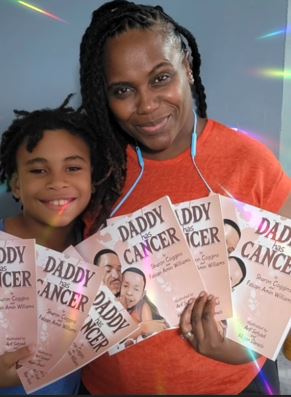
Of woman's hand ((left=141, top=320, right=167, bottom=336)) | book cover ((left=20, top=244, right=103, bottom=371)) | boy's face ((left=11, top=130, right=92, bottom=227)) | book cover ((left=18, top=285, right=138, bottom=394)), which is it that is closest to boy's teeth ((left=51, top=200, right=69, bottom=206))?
boy's face ((left=11, top=130, right=92, bottom=227))

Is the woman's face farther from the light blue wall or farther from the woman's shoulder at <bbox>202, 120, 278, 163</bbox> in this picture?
the light blue wall

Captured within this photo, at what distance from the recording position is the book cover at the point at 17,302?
3.58ft

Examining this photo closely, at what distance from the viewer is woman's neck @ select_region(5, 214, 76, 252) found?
1181mm

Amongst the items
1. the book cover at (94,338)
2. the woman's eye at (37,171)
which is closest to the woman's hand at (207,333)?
the book cover at (94,338)

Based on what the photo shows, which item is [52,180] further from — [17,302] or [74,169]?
[17,302]

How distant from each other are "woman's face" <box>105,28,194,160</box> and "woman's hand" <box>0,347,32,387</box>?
531 millimetres

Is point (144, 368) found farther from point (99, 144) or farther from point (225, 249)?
point (99, 144)

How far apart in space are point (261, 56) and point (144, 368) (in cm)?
82

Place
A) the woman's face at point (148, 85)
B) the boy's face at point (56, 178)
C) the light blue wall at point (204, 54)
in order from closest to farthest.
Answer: the woman's face at point (148, 85), the boy's face at point (56, 178), the light blue wall at point (204, 54)

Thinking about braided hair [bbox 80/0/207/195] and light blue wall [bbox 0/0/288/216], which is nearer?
braided hair [bbox 80/0/207/195]

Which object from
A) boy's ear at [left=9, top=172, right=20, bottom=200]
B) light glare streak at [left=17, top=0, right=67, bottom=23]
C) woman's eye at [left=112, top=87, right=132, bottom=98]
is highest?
light glare streak at [left=17, top=0, right=67, bottom=23]

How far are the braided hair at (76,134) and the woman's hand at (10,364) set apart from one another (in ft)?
1.05

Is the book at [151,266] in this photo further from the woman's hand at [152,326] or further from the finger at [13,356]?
the finger at [13,356]

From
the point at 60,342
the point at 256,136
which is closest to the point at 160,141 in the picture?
the point at 256,136
